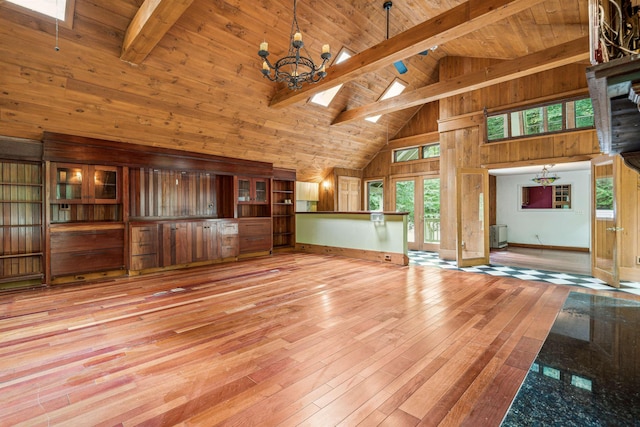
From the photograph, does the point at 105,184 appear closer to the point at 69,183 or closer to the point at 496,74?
the point at 69,183

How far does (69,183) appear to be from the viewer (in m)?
4.77

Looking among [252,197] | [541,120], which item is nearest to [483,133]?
[541,120]

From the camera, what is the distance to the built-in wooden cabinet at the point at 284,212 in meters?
8.12

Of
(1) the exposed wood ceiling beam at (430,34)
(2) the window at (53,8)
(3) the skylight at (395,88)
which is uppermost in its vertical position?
(3) the skylight at (395,88)

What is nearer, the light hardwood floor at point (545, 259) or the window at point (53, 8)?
A: the window at point (53, 8)

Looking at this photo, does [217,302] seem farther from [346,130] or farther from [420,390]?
[346,130]

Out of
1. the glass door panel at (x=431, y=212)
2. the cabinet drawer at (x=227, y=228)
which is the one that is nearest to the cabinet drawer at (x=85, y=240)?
the cabinet drawer at (x=227, y=228)

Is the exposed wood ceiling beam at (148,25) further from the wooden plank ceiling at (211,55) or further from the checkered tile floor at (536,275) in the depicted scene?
the checkered tile floor at (536,275)

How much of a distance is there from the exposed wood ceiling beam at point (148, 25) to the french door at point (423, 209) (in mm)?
6721

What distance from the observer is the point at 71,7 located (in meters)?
3.39

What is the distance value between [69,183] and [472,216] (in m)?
7.51

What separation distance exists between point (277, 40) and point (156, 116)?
2417 mm

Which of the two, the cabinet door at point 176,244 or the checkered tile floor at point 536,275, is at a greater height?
the cabinet door at point 176,244

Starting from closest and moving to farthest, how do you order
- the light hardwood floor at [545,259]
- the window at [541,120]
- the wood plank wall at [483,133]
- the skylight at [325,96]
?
the window at [541,120] < the wood plank wall at [483,133] < the light hardwood floor at [545,259] < the skylight at [325,96]
